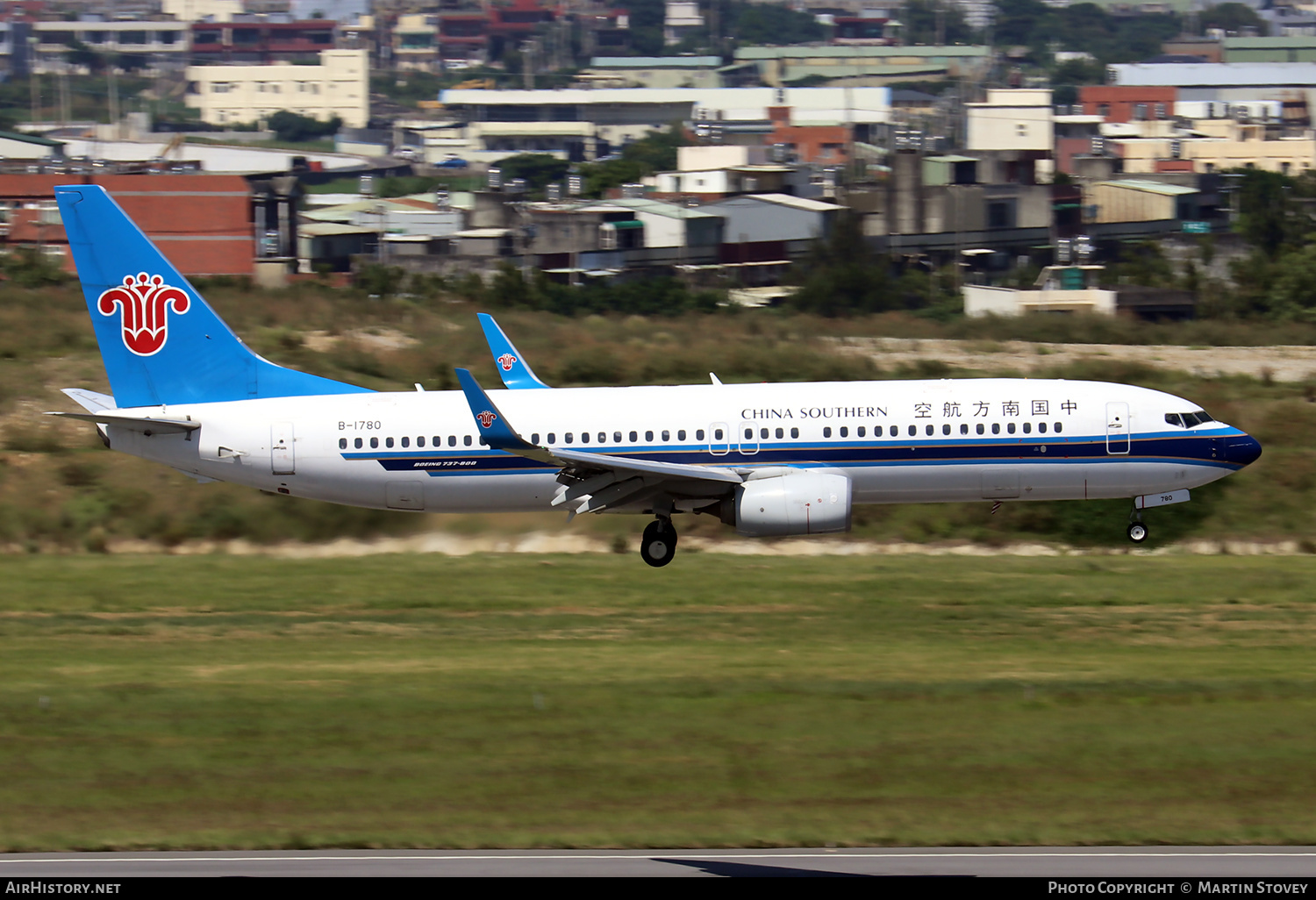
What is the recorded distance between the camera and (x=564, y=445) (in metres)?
31.7

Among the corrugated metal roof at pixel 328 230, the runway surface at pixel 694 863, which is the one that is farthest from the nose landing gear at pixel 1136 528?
the corrugated metal roof at pixel 328 230

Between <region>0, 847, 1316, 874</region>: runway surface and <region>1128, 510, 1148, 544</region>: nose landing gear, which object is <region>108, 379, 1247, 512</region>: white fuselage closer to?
<region>1128, 510, 1148, 544</region>: nose landing gear

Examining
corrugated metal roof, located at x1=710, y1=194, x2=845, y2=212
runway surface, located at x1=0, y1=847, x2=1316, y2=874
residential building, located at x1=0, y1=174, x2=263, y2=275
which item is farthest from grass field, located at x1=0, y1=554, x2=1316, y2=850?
corrugated metal roof, located at x1=710, y1=194, x2=845, y2=212

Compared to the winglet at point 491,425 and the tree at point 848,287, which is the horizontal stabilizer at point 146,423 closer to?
the winglet at point 491,425

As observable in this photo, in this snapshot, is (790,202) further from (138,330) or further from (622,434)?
(138,330)

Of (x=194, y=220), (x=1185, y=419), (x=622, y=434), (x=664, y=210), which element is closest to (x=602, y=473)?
(x=622, y=434)

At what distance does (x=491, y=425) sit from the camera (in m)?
28.8

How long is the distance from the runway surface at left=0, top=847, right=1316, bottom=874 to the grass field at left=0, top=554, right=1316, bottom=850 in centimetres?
39

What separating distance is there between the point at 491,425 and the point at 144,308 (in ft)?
29.3

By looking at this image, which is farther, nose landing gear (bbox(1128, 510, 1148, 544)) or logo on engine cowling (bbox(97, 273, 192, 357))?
nose landing gear (bbox(1128, 510, 1148, 544))

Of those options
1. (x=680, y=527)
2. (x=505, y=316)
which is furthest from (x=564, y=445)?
(x=505, y=316)

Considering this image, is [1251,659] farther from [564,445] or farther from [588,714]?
[564,445]

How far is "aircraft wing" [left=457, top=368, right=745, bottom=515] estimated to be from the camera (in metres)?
28.8

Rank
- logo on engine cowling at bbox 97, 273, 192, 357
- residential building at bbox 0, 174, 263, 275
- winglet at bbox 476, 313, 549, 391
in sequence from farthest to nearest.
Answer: residential building at bbox 0, 174, 263, 275 < winglet at bbox 476, 313, 549, 391 < logo on engine cowling at bbox 97, 273, 192, 357
